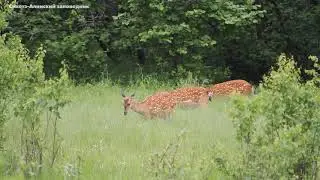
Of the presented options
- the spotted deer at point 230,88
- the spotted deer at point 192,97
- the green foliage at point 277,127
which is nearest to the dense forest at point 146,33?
the spotted deer at point 230,88

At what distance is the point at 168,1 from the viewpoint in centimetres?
1780

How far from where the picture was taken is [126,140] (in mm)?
8766

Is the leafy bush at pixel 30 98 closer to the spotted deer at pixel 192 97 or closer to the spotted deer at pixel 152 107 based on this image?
the spotted deer at pixel 152 107

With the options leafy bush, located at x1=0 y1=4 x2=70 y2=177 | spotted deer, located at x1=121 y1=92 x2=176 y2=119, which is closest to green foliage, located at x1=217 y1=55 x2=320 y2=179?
leafy bush, located at x1=0 y1=4 x2=70 y2=177

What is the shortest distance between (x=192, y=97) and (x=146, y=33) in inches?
216

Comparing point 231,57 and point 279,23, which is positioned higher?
point 279,23

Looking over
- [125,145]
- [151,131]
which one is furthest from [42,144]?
[151,131]

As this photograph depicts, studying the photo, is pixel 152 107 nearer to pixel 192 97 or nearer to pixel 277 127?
pixel 192 97

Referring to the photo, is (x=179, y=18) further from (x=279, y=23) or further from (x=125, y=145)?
(x=125, y=145)

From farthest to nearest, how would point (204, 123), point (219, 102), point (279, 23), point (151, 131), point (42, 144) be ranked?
point (279, 23), point (219, 102), point (204, 123), point (151, 131), point (42, 144)

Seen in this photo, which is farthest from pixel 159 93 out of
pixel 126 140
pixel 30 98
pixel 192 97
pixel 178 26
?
pixel 178 26

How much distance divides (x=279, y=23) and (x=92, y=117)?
13440 mm

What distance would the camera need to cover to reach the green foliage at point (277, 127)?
575cm

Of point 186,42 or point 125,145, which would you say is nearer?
point 125,145
